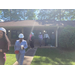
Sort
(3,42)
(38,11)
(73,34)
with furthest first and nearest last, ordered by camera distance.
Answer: (38,11), (73,34), (3,42)

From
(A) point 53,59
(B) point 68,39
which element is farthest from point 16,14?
(A) point 53,59

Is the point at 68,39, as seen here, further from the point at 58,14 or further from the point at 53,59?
the point at 58,14

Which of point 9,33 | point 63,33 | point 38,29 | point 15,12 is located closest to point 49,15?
point 15,12

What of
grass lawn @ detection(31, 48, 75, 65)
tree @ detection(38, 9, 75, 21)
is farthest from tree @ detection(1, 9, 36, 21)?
grass lawn @ detection(31, 48, 75, 65)

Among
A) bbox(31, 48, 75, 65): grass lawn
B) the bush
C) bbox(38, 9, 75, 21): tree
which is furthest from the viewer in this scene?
bbox(38, 9, 75, 21): tree

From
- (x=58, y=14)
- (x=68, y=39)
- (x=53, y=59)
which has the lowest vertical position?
(x=53, y=59)

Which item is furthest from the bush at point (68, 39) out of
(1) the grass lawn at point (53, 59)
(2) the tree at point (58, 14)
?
(2) the tree at point (58, 14)

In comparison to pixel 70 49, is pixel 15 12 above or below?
above

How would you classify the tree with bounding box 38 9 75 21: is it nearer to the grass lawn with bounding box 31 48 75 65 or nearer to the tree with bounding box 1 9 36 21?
the tree with bounding box 1 9 36 21

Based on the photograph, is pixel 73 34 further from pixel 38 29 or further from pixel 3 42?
pixel 3 42

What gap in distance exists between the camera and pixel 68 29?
796 cm

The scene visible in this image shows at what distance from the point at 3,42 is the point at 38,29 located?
9693mm

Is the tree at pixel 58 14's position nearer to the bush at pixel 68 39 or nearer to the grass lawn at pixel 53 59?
the bush at pixel 68 39

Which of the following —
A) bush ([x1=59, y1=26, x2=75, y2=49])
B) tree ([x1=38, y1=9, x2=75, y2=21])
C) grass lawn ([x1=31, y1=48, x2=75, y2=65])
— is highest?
tree ([x1=38, y1=9, x2=75, y2=21])
